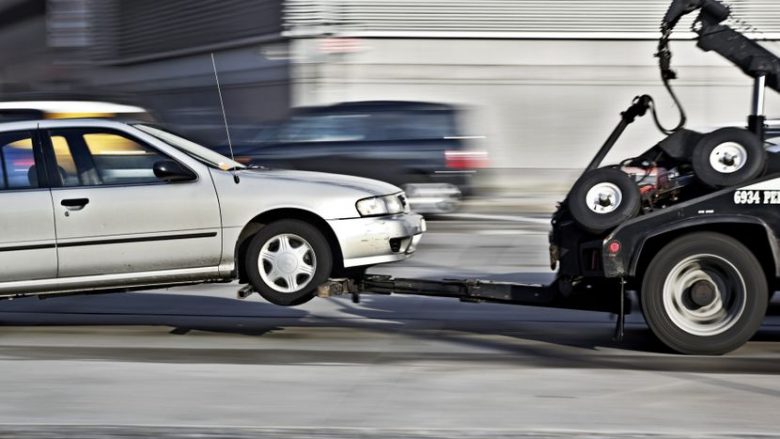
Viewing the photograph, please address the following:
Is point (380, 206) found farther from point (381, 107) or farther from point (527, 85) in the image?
point (527, 85)

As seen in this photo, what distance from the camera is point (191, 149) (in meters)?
8.56

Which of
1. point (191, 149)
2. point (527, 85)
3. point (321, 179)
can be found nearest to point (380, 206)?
point (321, 179)

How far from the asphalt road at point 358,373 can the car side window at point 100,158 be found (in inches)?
44.0

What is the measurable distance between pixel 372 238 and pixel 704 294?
7.34 feet

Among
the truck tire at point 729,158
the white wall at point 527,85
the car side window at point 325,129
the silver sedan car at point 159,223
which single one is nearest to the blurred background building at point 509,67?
the white wall at point 527,85

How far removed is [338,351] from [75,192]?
6.78 ft

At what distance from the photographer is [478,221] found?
690 inches

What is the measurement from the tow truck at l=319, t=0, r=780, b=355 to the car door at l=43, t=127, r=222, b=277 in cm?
236

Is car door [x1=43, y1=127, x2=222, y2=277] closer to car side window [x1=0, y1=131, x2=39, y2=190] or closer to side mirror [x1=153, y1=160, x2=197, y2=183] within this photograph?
side mirror [x1=153, y1=160, x2=197, y2=183]

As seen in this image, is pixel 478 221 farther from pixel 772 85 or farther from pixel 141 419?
pixel 141 419

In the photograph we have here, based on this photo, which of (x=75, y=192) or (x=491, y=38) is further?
(x=491, y=38)

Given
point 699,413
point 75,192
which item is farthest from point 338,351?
point 699,413

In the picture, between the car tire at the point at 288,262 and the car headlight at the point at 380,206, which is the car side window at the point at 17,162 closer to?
the car tire at the point at 288,262

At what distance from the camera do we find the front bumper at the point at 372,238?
8.17 meters
